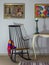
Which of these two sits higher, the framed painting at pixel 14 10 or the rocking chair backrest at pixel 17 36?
the framed painting at pixel 14 10

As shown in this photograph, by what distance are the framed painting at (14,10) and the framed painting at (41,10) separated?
45 cm

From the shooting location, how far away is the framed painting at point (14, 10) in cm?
616

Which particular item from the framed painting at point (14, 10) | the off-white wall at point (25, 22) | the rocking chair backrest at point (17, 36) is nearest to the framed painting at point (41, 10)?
the off-white wall at point (25, 22)

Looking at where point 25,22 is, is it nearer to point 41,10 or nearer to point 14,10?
point 14,10

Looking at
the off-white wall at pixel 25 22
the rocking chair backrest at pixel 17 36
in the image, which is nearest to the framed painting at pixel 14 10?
the off-white wall at pixel 25 22

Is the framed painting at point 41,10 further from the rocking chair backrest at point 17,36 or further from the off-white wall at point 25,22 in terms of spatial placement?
the rocking chair backrest at point 17,36

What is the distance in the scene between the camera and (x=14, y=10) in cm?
618

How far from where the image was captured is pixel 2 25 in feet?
20.3

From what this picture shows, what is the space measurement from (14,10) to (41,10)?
0.88 metres

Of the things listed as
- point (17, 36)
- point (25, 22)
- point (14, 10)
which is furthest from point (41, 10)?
point (17, 36)

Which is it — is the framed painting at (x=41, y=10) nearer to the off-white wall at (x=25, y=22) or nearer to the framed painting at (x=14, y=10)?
the off-white wall at (x=25, y=22)

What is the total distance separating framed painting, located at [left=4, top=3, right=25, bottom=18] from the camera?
6156mm

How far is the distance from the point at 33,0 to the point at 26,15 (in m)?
0.54

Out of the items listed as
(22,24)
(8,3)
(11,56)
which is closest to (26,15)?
(22,24)
